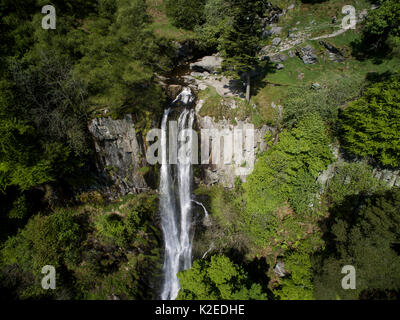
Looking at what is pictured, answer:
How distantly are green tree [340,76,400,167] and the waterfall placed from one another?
56.7ft

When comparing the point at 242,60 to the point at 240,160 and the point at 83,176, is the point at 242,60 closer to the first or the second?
the point at 240,160

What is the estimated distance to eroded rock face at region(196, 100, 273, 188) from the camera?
24.3m

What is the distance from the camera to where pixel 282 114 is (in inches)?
919

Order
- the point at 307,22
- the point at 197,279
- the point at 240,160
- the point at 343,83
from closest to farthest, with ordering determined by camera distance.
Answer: the point at 197,279 < the point at 343,83 < the point at 240,160 < the point at 307,22

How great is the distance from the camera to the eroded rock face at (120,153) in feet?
73.3

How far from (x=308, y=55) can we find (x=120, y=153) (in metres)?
31.1

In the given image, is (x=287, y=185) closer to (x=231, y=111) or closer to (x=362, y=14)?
(x=231, y=111)

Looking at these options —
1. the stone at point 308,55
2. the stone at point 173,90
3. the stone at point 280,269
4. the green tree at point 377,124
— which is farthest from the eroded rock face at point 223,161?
the stone at point 308,55

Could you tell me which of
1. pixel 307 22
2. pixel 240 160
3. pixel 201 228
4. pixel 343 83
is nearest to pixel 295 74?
pixel 343 83

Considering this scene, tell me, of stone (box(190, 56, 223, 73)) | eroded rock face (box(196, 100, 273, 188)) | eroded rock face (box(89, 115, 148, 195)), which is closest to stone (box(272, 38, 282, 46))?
stone (box(190, 56, 223, 73))

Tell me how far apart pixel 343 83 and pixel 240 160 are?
1458cm

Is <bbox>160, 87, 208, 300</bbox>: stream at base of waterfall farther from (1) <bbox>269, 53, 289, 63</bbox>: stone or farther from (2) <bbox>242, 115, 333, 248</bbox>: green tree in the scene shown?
(1) <bbox>269, 53, 289, 63</bbox>: stone

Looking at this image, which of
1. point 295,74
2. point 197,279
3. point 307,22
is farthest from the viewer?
point 307,22

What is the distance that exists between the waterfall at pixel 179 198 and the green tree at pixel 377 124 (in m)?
17.3
